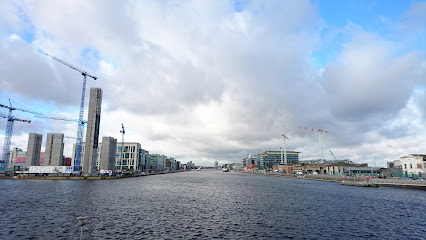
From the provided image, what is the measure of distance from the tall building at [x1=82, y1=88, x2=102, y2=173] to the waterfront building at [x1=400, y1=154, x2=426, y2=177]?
209 meters

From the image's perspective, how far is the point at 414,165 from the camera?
135m

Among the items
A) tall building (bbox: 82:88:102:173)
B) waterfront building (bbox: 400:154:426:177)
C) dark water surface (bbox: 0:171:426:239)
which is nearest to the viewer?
dark water surface (bbox: 0:171:426:239)

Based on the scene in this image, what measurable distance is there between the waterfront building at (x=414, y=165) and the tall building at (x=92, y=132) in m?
209

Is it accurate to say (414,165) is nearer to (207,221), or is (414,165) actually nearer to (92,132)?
(207,221)

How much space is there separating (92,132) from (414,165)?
216449 mm

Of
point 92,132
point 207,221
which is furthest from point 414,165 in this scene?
point 92,132

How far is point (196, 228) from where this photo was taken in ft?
127

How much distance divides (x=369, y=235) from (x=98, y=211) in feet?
167

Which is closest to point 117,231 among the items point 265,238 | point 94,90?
point 265,238

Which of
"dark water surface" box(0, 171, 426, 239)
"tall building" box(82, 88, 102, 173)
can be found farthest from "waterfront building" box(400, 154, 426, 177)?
"tall building" box(82, 88, 102, 173)

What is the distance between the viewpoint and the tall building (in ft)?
587

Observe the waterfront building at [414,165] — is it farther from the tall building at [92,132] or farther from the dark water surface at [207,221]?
the tall building at [92,132]

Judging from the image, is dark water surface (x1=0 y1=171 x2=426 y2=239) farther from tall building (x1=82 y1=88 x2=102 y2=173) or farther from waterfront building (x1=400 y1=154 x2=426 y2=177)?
tall building (x1=82 y1=88 x2=102 y2=173)

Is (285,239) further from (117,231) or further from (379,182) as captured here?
(379,182)
